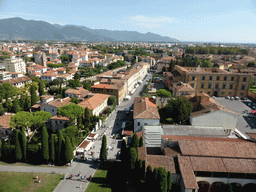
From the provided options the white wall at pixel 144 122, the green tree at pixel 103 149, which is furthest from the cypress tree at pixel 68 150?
the white wall at pixel 144 122

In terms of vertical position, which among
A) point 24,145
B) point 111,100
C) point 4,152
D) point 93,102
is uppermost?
point 93,102

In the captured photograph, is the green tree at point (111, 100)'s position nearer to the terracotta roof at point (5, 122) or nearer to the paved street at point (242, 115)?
the terracotta roof at point (5, 122)

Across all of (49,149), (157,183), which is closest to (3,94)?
(49,149)

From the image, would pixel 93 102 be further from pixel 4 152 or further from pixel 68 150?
pixel 4 152

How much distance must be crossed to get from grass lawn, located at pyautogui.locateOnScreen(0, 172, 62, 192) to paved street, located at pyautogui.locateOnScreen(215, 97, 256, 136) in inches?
1269

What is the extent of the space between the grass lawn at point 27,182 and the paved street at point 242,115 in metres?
32.2

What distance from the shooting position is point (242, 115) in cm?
3856

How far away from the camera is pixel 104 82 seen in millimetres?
54781

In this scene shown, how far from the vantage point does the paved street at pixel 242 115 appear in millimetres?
32822

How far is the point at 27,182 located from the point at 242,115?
42.1 metres

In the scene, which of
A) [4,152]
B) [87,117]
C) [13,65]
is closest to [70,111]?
[87,117]

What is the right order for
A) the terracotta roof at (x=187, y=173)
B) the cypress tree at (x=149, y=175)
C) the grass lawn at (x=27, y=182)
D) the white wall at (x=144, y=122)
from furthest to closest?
the white wall at (x=144, y=122) < the grass lawn at (x=27, y=182) < the cypress tree at (x=149, y=175) < the terracotta roof at (x=187, y=173)

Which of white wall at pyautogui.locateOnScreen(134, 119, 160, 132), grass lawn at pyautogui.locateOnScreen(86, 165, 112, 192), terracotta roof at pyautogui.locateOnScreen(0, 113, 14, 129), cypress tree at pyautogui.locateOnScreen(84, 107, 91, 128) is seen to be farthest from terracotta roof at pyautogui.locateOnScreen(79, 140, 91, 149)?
terracotta roof at pyautogui.locateOnScreen(0, 113, 14, 129)

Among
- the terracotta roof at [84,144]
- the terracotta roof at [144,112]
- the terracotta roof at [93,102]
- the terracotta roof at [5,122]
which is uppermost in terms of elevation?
the terracotta roof at [144,112]
